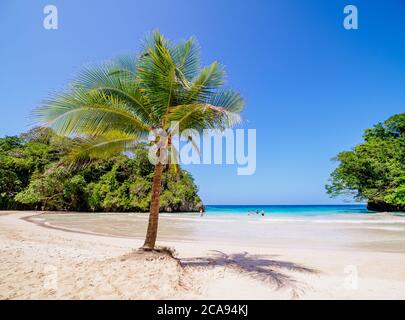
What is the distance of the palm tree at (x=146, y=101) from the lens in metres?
4.90

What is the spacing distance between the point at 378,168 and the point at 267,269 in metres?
36.2

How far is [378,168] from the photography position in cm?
3303

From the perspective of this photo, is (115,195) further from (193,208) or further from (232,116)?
(232,116)

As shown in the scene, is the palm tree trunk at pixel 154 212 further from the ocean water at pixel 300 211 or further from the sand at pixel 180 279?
the ocean water at pixel 300 211

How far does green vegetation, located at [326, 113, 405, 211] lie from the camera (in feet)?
103

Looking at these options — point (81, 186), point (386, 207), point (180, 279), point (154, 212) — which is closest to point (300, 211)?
point (386, 207)

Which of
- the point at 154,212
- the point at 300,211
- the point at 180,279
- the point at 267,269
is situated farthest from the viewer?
the point at 300,211

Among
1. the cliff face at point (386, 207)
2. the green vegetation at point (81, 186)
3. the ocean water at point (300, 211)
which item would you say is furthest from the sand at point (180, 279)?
the cliff face at point (386, 207)

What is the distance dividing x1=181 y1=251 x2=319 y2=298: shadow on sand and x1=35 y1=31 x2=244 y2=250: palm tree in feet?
6.66

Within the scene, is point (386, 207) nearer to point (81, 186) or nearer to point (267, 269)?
point (267, 269)

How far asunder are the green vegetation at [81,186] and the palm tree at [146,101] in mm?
30644

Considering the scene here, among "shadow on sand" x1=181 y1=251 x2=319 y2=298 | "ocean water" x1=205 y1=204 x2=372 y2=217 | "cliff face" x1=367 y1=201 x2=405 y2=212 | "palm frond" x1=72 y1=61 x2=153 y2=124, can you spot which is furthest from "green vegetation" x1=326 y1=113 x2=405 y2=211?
"palm frond" x1=72 y1=61 x2=153 y2=124

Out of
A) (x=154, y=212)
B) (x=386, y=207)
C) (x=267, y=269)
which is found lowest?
(x=386, y=207)
